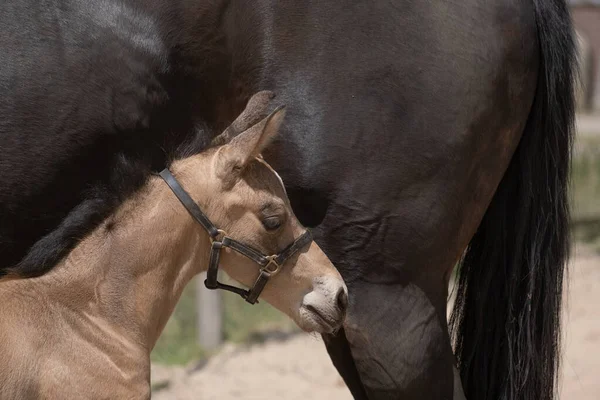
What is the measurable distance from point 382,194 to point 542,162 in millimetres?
A: 637

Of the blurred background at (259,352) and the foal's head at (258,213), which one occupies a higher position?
the foal's head at (258,213)

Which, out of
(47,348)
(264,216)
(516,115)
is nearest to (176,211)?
(264,216)

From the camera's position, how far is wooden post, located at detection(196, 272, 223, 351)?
6805 mm

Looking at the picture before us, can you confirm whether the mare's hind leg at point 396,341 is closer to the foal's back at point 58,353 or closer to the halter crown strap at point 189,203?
the halter crown strap at point 189,203

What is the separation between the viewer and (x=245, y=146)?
3.12 m

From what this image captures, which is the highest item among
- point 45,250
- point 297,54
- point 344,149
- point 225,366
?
point 297,54

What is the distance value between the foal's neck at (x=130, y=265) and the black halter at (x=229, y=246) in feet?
0.12

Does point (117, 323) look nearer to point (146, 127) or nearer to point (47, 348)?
point (47, 348)

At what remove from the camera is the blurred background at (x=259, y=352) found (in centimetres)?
602

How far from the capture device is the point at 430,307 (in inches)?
130

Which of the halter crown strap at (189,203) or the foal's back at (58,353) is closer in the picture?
the foal's back at (58,353)

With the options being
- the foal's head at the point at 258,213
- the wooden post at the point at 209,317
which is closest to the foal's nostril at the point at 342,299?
the foal's head at the point at 258,213

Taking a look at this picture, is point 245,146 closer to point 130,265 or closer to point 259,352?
point 130,265

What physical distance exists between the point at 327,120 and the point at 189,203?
521 mm
